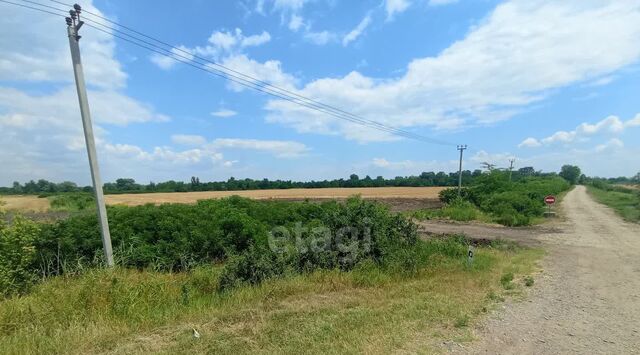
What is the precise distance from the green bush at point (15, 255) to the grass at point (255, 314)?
114cm

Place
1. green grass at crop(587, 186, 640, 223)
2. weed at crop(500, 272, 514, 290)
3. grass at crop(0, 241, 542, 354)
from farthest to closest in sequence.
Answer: green grass at crop(587, 186, 640, 223) → weed at crop(500, 272, 514, 290) → grass at crop(0, 241, 542, 354)

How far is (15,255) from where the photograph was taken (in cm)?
859

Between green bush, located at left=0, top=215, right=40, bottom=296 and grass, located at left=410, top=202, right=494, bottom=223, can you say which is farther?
grass, located at left=410, top=202, right=494, bottom=223

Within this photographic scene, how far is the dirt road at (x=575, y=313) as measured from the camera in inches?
201

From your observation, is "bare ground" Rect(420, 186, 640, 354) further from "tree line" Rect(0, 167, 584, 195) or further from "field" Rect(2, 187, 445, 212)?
"tree line" Rect(0, 167, 584, 195)

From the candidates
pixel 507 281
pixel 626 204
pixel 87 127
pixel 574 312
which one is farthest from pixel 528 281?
pixel 626 204

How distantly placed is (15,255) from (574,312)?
11.3 m

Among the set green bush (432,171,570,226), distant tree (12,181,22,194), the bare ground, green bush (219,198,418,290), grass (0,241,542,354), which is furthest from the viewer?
distant tree (12,181,22,194)

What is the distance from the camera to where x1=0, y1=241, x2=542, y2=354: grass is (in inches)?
196

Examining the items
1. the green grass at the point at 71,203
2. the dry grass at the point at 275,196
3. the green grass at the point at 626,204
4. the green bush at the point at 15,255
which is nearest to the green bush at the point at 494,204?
the green grass at the point at 626,204

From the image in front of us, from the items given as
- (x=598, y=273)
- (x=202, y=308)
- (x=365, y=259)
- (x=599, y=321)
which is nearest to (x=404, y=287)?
(x=365, y=259)

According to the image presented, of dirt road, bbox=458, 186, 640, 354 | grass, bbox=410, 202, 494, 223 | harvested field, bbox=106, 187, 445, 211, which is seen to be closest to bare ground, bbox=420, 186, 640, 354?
dirt road, bbox=458, 186, 640, 354

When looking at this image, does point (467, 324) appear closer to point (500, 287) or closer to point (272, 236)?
point (500, 287)

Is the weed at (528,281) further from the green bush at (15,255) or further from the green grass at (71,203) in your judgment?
the green grass at (71,203)
